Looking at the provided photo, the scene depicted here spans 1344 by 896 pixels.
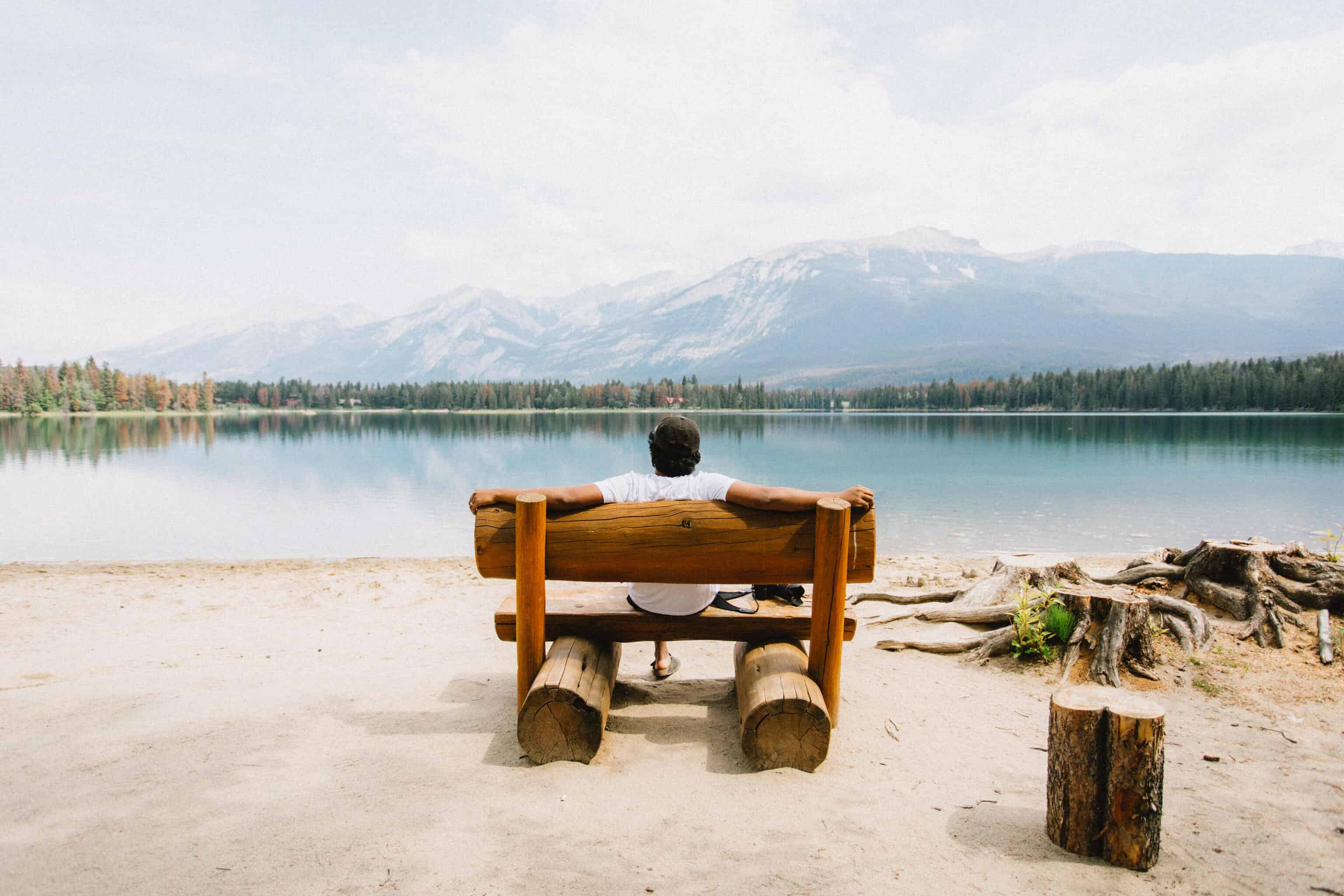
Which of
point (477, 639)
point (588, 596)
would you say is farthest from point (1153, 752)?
point (477, 639)

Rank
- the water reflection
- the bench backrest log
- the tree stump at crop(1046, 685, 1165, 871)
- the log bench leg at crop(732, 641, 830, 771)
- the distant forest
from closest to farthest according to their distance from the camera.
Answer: the tree stump at crop(1046, 685, 1165, 871)
the log bench leg at crop(732, 641, 830, 771)
the bench backrest log
the water reflection
the distant forest

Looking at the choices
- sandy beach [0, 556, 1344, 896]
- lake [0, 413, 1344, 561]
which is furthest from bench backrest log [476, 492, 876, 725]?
lake [0, 413, 1344, 561]

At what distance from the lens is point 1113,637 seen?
7555 mm

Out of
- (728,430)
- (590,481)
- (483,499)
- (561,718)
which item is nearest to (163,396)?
(728,430)

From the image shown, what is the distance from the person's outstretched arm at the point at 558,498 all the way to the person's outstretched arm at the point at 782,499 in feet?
3.35

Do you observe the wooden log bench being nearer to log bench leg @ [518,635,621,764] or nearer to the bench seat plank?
log bench leg @ [518,635,621,764]

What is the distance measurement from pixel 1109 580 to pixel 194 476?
48.1m

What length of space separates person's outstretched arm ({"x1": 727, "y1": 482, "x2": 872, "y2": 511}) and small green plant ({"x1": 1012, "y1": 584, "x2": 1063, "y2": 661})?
158 inches

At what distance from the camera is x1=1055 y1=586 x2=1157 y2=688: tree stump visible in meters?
7.42

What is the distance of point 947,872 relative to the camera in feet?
13.1

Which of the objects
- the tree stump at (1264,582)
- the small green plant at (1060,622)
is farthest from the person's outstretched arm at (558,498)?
the tree stump at (1264,582)

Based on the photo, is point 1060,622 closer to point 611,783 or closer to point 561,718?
point 611,783

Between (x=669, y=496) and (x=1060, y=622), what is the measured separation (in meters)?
5.08

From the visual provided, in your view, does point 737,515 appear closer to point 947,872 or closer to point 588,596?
point 588,596
